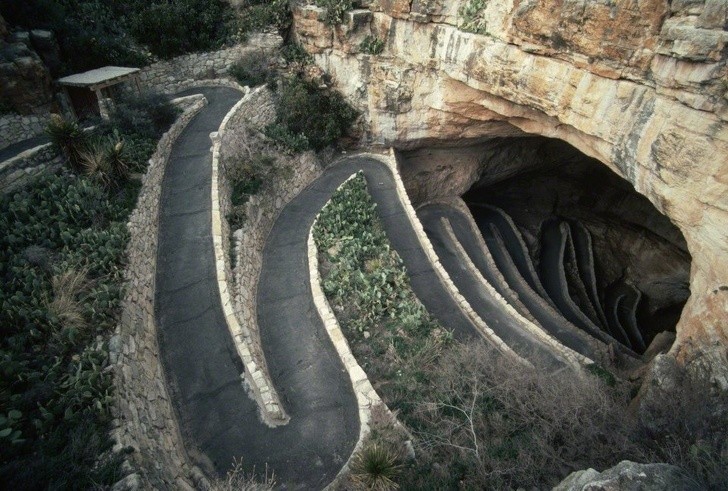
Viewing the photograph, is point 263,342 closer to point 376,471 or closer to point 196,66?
point 376,471

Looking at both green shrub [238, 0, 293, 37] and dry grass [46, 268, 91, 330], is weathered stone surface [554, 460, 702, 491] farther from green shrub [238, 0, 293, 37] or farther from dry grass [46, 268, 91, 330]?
green shrub [238, 0, 293, 37]

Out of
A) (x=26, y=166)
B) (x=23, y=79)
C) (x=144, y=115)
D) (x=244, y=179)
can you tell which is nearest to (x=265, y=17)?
(x=144, y=115)

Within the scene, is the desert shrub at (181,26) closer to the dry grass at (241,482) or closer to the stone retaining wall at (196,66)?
the stone retaining wall at (196,66)

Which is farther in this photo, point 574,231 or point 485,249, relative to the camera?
point 574,231

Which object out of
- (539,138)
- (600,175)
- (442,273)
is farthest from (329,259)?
(600,175)

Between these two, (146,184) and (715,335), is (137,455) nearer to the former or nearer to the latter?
(146,184)

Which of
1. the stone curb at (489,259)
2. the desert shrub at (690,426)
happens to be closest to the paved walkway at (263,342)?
the stone curb at (489,259)

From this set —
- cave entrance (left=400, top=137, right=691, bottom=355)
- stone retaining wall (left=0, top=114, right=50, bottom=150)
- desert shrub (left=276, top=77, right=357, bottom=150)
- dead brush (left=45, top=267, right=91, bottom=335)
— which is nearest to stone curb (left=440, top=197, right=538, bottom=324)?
cave entrance (left=400, top=137, right=691, bottom=355)
